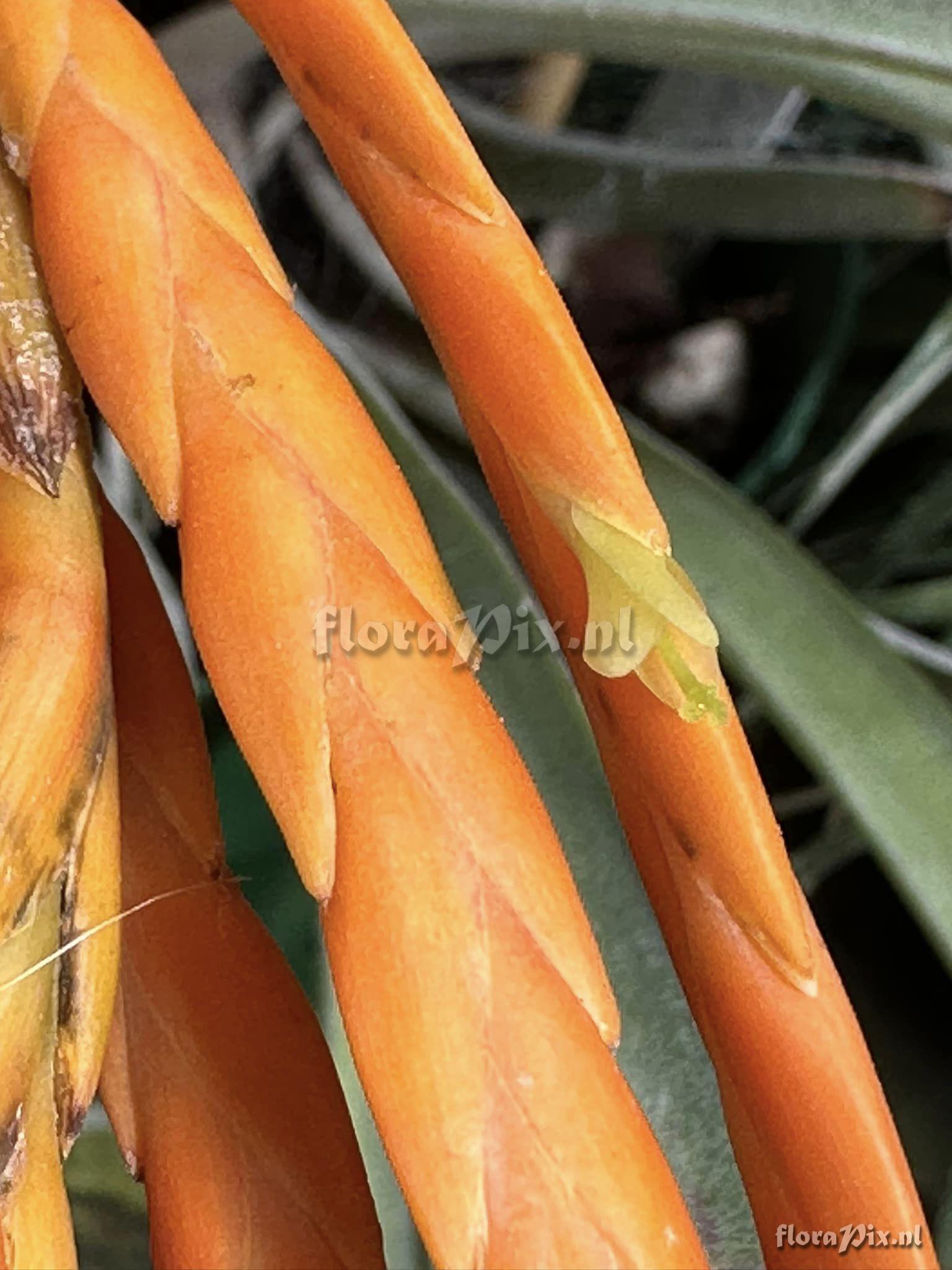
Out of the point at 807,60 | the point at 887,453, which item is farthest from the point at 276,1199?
the point at 887,453

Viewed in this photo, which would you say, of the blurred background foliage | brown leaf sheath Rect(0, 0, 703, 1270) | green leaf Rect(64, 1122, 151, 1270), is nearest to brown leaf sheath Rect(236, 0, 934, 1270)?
brown leaf sheath Rect(0, 0, 703, 1270)

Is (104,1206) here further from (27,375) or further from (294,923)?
(27,375)

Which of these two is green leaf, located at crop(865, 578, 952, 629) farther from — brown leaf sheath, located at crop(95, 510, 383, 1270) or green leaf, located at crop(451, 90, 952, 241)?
brown leaf sheath, located at crop(95, 510, 383, 1270)

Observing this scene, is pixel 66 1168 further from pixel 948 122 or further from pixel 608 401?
pixel 948 122

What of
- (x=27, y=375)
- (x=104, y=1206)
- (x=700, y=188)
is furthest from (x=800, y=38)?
(x=104, y=1206)

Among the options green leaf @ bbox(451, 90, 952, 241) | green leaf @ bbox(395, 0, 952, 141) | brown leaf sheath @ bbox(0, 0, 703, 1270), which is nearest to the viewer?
brown leaf sheath @ bbox(0, 0, 703, 1270)

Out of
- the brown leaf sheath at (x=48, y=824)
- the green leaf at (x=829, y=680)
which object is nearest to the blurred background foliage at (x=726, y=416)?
the green leaf at (x=829, y=680)

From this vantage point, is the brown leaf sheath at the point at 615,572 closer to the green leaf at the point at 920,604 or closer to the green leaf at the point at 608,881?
the green leaf at the point at 608,881
